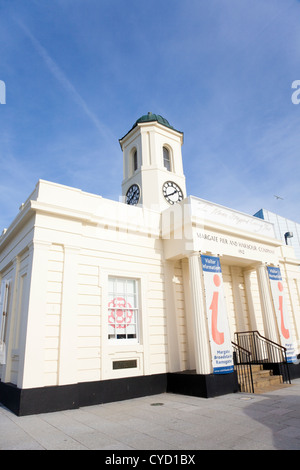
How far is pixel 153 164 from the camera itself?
45.9 feet

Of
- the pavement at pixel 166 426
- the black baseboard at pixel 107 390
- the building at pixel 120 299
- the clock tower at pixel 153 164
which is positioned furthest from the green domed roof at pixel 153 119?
the pavement at pixel 166 426

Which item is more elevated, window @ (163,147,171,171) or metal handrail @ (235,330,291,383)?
window @ (163,147,171,171)

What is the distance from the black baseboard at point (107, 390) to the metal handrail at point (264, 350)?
2.68 metres

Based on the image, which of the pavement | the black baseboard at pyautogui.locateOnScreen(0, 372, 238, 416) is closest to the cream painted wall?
the black baseboard at pyautogui.locateOnScreen(0, 372, 238, 416)

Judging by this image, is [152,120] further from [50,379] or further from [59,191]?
[50,379]

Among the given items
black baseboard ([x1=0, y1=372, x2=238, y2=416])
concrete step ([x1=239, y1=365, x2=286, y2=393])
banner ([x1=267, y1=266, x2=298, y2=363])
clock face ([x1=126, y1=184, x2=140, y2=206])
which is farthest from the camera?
clock face ([x1=126, y1=184, x2=140, y2=206])

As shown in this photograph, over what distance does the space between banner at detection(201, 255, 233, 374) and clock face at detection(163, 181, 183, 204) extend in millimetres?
4927

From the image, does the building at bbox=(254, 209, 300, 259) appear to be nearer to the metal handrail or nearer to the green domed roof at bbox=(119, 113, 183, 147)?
the green domed roof at bbox=(119, 113, 183, 147)

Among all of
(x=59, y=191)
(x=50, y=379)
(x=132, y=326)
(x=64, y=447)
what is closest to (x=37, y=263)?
(x=59, y=191)

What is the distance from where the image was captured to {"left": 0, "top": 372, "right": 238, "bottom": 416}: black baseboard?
267 inches

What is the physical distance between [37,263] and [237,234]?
660 cm

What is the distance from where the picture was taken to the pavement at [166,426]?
4414mm

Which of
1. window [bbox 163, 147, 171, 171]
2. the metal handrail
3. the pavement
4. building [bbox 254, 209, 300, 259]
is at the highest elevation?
building [bbox 254, 209, 300, 259]

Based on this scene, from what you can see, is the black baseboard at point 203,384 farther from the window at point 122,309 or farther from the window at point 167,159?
the window at point 167,159
